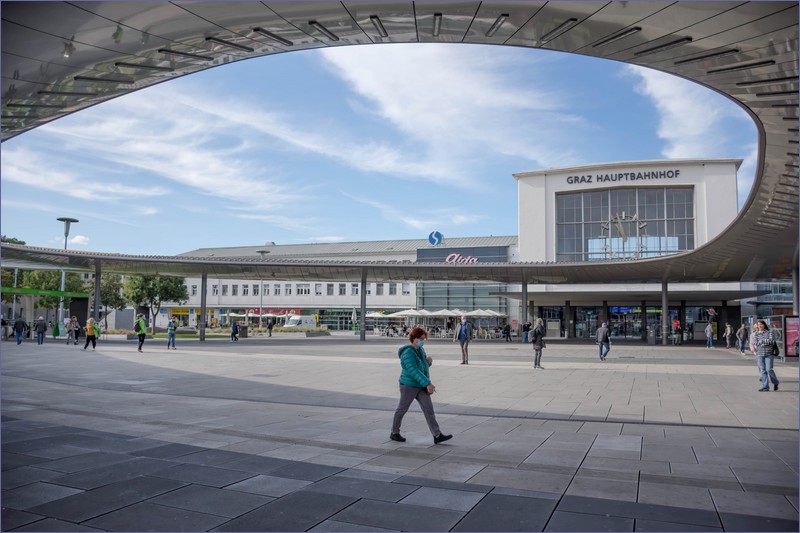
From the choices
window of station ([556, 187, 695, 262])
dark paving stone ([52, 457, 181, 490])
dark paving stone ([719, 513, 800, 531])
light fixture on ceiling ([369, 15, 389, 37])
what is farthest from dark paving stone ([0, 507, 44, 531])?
window of station ([556, 187, 695, 262])

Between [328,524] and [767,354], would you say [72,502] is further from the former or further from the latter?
[767,354]

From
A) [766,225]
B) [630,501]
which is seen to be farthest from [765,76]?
[766,225]

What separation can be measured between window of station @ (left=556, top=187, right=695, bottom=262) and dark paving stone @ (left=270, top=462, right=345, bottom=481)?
162 ft

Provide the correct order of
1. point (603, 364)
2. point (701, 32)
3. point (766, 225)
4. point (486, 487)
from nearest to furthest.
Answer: point (486, 487) < point (701, 32) < point (766, 225) < point (603, 364)

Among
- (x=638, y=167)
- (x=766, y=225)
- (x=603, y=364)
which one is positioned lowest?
(x=603, y=364)

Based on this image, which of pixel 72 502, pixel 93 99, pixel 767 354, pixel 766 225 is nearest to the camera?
pixel 72 502

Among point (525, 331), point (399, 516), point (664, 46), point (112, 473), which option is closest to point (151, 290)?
point (525, 331)

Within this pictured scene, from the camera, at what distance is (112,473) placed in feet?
21.6

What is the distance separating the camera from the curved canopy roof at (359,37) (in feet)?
22.7

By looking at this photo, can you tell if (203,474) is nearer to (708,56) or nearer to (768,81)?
(708,56)

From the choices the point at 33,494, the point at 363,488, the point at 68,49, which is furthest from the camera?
the point at 68,49

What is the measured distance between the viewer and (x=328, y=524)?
506 centimetres

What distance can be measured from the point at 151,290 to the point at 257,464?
56.4 metres

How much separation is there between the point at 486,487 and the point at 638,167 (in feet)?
174
